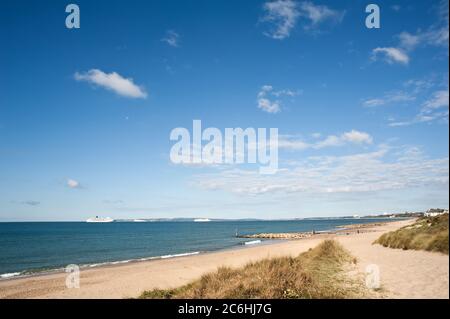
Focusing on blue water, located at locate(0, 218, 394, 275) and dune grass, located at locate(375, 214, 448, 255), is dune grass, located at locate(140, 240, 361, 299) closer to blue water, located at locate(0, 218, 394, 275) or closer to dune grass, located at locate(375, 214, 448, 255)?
dune grass, located at locate(375, 214, 448, 255)

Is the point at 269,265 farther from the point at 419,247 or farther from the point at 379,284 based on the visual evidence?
the point at 419,247

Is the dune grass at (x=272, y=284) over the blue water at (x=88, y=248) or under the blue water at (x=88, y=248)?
over

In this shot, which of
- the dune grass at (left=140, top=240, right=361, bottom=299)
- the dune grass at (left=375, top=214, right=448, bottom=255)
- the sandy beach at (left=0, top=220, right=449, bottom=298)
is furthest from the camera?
the dune grass at (left=375, top=214, right=448, bottom=255)

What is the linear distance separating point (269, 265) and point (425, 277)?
5942 mm

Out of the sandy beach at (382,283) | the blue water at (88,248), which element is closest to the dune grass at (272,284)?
the sandy beach at (382,283)

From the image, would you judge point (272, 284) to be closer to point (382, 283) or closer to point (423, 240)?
point (382, 283)

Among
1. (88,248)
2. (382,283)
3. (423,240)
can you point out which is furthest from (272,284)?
(88,248)

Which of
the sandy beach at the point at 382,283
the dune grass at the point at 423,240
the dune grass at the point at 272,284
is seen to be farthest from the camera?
the dune grass at the point at 423,240

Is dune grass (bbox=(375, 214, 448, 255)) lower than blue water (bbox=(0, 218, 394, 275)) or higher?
higher

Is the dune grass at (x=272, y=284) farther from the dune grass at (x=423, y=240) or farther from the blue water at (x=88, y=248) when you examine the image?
the blue water at (x=88, y=248)

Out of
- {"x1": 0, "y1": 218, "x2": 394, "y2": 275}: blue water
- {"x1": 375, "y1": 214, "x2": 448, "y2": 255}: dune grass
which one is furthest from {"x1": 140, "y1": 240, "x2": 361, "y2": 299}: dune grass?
{"x1": 0, "y1": 218, "x2": 394, "y2": 275}: blue water

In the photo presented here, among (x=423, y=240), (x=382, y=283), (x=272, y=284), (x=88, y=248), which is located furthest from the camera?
(x=88, y=248)

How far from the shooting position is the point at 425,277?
39.4 feet
